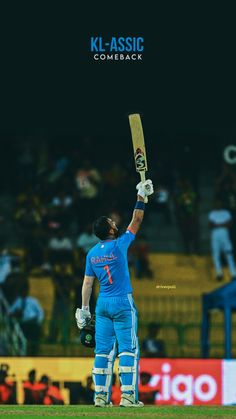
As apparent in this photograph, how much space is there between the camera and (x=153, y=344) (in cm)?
2056

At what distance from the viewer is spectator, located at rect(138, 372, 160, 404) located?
18.2 metres

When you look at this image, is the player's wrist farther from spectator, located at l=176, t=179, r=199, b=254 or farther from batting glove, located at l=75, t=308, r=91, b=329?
spectator, located at l=176, t=179, r=199, b=254

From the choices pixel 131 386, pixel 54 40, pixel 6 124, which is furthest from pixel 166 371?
pixel 6 124

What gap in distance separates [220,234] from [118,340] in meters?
12.1

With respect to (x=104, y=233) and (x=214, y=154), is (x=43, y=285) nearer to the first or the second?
(x=214, y=154)

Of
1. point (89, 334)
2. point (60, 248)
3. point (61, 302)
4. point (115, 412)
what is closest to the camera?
point (115, 412)

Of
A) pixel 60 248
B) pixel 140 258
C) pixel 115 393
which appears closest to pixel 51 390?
pixel 115 393

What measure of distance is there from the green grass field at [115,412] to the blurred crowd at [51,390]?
5816 millimetres

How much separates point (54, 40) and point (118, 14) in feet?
3.07

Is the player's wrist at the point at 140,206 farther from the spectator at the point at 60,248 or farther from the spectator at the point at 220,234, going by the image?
the spectator at the point at 220,234

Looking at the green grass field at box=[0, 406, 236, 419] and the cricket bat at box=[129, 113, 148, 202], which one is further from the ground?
the cricket bat at box=[129, 113, 148, 202]

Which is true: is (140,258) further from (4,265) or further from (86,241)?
(4,265)

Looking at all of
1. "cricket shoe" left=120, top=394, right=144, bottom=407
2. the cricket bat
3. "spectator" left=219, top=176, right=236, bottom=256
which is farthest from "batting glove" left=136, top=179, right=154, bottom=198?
"spectator" left=219, top=176, right=236, bottom=256

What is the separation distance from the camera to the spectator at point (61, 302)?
21000 millimetres
